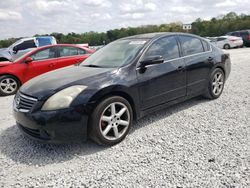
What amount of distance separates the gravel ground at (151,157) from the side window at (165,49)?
1093 millimetres

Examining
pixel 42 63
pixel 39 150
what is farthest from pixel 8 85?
pixel 39 150

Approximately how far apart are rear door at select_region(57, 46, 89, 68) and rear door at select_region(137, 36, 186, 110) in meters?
4.02

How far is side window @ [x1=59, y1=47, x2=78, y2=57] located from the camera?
7719 mm

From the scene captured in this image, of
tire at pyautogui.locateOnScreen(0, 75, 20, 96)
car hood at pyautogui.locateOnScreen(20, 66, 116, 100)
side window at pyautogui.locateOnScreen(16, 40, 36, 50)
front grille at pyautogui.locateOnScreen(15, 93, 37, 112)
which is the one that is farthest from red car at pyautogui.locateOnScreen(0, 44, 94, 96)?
side window at pyautogui.locateOnScreen(16, 40, 36, 50)

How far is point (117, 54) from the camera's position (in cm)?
410

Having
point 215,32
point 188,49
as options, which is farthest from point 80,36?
point 188,49

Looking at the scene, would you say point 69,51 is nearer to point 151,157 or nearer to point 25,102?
point 25,102

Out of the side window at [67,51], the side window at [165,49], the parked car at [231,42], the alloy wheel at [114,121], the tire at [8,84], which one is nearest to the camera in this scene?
the alloy wheel at [114,121]

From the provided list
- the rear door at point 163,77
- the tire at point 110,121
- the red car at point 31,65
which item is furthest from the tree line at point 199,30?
the tire at point 110,121

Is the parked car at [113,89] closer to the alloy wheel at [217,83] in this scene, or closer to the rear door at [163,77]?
the rear door at [163,77]

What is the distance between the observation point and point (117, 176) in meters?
2.65

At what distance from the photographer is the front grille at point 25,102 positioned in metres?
3.18

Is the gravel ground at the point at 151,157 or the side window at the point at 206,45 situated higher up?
the side window at the point at 206,45

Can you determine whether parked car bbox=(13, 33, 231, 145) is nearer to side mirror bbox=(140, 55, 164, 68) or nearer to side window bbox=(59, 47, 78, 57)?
side mirror bbox=(140, 55, 164, 68)
